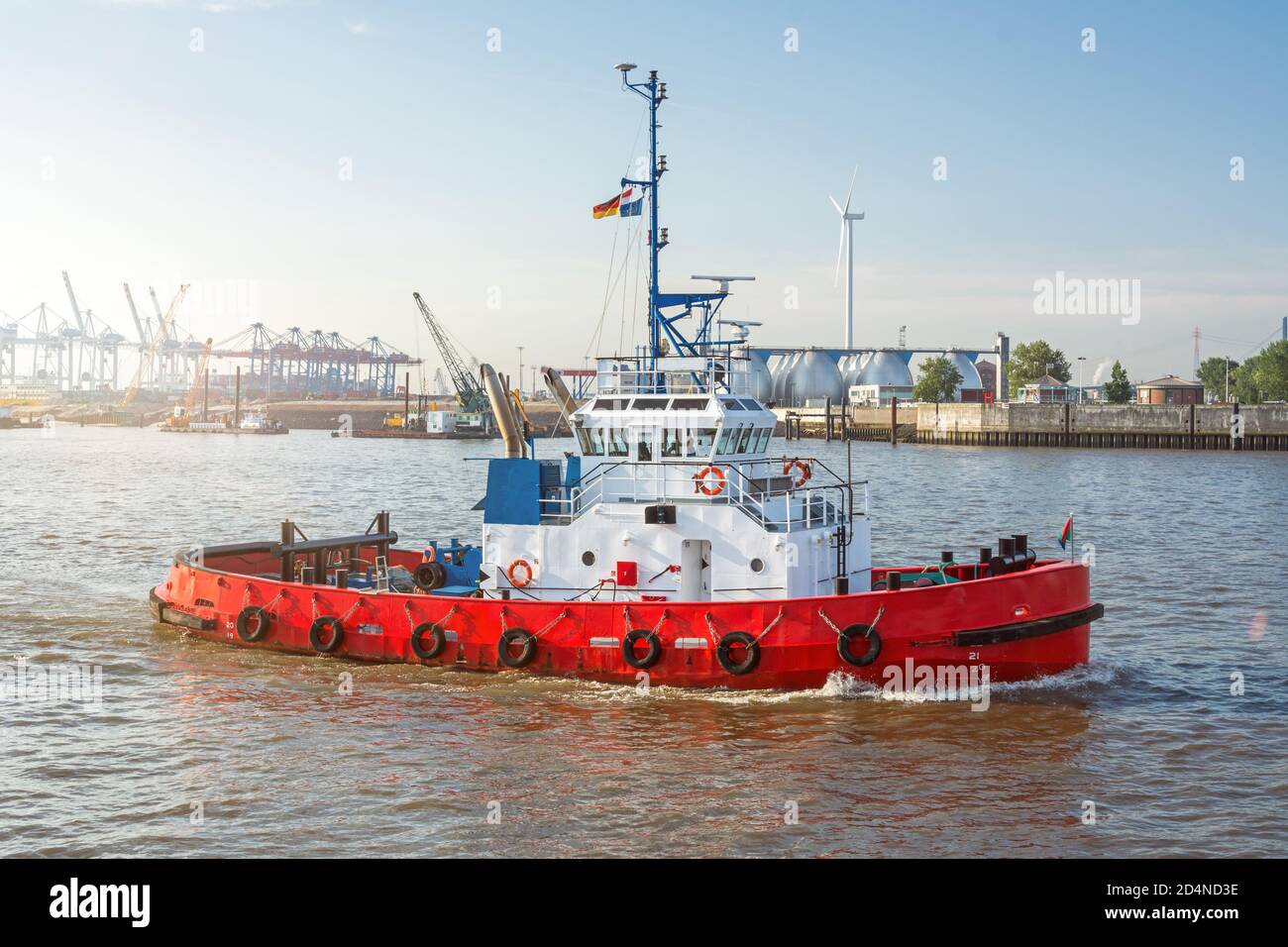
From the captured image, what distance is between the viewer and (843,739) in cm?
1569

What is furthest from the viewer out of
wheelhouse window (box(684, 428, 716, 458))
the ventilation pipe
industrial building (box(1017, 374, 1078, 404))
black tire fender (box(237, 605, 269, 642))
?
industrial building (box(1017, 374, 1078, 404))

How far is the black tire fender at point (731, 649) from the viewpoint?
56.2ft

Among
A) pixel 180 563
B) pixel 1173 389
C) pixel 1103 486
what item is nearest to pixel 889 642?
pixel 180 563

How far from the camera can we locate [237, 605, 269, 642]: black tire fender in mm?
20328

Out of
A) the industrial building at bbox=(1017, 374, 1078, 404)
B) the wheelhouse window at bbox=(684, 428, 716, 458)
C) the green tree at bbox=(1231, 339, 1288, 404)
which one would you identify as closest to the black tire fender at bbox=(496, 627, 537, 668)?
the wheelhouse window at bbox=(684, 428, 716, 458)

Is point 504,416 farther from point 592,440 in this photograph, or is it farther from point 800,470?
point 800,470

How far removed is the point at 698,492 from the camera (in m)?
18.2

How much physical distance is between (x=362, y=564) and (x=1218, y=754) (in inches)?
605

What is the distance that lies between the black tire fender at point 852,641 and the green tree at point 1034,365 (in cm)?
12943

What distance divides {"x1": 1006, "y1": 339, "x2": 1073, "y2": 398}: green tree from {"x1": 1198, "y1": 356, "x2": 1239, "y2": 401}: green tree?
30616mm

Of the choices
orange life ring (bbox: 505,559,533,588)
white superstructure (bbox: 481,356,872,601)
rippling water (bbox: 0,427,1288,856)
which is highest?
white superstructure (bbox: 481,356,872,601)

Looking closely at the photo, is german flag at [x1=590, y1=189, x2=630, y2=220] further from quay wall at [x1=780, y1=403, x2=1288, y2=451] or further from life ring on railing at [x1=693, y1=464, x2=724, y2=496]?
quay wall at [x1=780, y1=403, x2=1288, y2=451]
